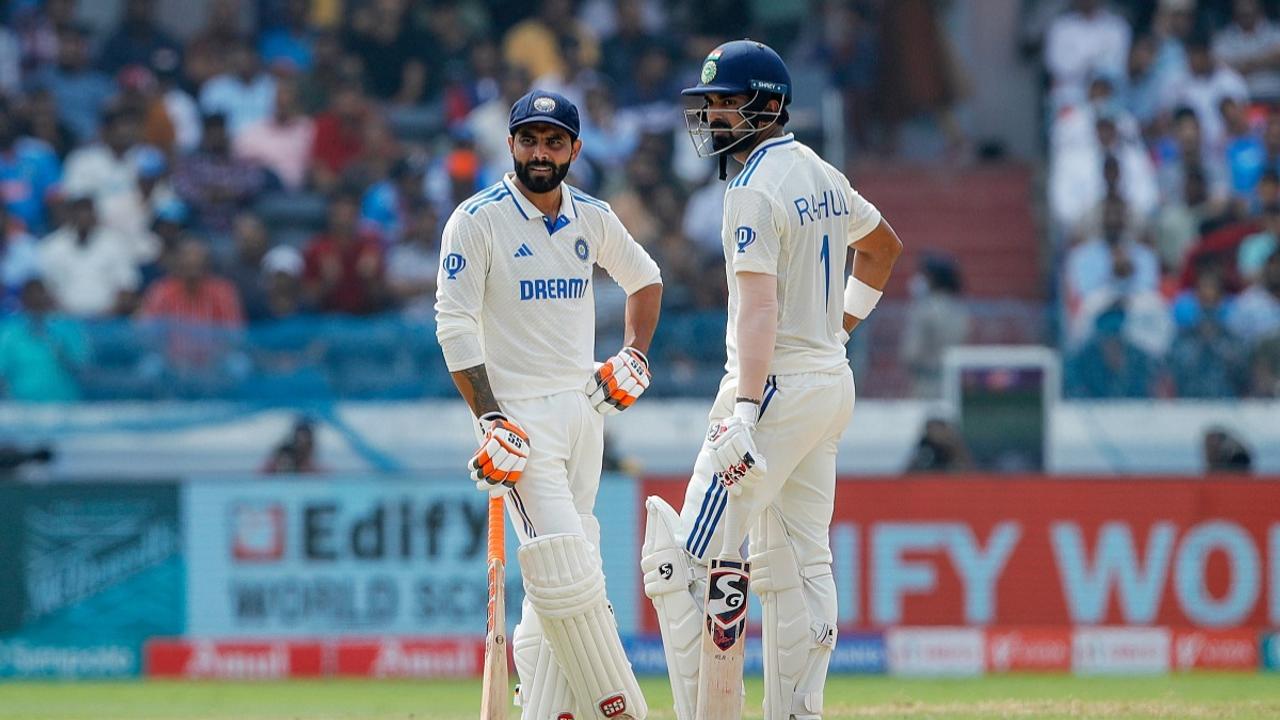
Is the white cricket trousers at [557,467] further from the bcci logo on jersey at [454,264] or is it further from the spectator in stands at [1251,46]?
the spectator in stands at [1251,46]

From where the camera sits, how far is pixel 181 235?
13.8 meters

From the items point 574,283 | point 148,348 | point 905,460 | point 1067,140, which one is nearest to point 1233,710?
point 574,283

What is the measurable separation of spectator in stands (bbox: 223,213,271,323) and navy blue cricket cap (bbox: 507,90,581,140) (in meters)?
6.66

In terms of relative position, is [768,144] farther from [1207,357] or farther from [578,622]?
[1207,357]

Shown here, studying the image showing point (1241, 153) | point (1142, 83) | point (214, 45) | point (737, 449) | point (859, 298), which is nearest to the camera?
point (737, 449)

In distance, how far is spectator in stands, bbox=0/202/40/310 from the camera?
1338 centimetres

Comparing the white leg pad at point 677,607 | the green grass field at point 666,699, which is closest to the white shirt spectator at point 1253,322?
the green grass field at point 666,699

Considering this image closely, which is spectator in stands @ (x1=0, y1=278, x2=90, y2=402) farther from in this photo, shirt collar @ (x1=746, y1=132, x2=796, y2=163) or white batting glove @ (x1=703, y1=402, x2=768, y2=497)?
white batting glove @ (x1=703, y1=402, x2=768, y2=497)

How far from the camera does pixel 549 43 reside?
1603 centimetres

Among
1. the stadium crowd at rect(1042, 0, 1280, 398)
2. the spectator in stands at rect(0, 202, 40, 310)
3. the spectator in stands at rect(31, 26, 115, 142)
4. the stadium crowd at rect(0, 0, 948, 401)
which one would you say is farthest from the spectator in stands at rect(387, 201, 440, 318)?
the stadium crowd at rect(1042, 0, 1280, 398)

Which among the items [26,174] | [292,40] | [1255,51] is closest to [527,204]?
[26,174]

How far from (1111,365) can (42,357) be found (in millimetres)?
6158

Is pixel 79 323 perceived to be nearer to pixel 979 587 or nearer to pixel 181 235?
pixel 181 235

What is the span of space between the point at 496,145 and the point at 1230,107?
560 centimetres
